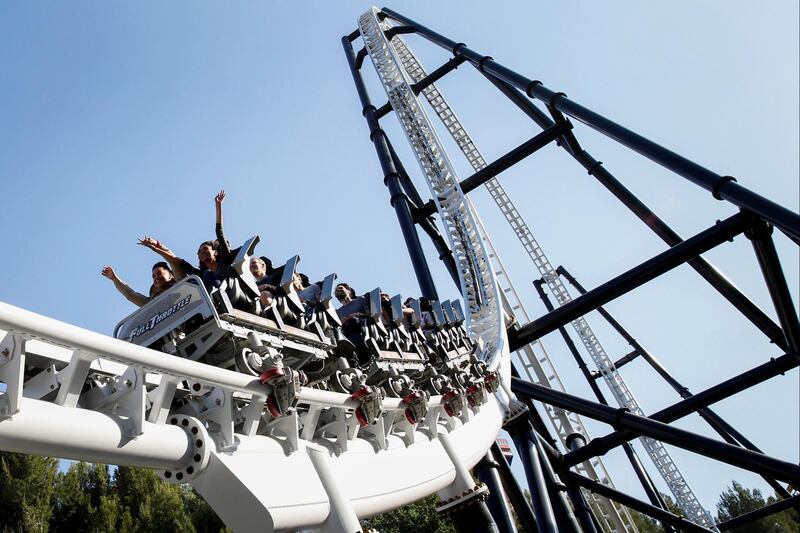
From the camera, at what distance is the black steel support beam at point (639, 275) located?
6363 mm

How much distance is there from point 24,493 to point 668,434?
10823 millimetres

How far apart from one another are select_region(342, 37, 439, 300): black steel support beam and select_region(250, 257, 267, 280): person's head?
4.62 m

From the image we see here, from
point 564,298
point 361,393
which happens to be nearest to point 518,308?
point 564,298

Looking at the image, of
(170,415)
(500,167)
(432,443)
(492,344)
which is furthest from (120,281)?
(500,167)

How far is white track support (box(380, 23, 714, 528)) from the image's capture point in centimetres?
1011

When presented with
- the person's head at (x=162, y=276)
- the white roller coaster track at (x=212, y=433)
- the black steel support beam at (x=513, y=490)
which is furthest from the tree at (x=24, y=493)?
the person's head at (x=162, y=276)

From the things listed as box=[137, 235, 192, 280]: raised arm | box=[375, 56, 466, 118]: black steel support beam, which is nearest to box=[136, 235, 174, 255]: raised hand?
box=[137, 235, 192, 280]: raised arm

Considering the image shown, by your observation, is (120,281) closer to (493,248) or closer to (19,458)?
(493,248)

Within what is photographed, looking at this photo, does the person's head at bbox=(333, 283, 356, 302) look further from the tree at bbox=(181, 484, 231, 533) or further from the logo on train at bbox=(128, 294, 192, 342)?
the tree at bbox=(181, 484, 231, 533)

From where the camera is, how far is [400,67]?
11227 millimetres

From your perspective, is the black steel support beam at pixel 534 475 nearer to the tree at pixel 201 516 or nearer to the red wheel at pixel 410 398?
the red wheel at pixel 410 398

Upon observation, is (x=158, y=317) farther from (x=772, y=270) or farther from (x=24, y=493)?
(x=24, y=493)

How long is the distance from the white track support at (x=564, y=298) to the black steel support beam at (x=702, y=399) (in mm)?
2789

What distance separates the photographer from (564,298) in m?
10.5
